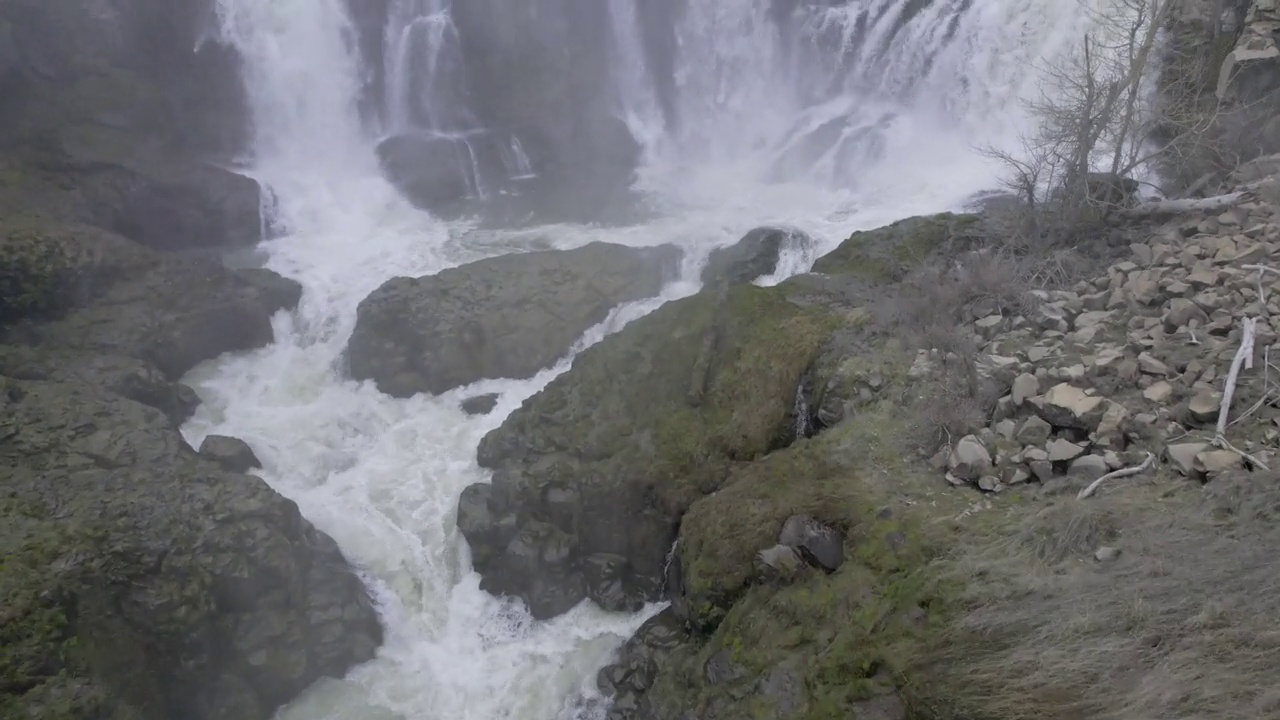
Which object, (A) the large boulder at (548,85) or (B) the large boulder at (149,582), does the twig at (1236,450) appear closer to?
(B) the large boulder at (149,582)

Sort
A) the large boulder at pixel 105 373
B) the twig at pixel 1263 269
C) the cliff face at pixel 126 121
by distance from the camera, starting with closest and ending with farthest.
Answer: the twig at pixel 1263 269 < the large boulder at pixel 105 373 < the cliff face at pixel 126 121

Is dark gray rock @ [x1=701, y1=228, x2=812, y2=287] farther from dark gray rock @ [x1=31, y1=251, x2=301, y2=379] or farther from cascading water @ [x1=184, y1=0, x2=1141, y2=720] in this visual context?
dark gray rock @ [x1=31, y1=251, x2=301, y2=379]

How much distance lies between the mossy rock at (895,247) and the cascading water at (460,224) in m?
2.13

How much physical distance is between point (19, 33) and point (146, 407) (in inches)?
440

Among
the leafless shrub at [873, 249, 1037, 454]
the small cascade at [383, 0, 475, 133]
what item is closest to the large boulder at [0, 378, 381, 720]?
the leafless shrub at [873, 249, 1037, 454]

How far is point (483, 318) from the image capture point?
1342cm

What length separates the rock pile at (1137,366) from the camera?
20.4 ft

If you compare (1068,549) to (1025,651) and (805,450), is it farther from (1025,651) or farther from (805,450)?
(805,450)

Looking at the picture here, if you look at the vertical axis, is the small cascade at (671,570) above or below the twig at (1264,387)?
below

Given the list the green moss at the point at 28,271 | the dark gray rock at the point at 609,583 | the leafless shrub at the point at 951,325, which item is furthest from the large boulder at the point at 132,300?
the leafless shrub at the point at 951,325

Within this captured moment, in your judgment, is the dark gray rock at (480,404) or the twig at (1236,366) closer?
the twig at (1236,366)

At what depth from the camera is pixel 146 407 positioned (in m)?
11.1

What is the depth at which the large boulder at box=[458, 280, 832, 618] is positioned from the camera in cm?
939

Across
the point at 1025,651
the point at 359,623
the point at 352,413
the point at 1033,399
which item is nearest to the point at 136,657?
the point at 359,623
